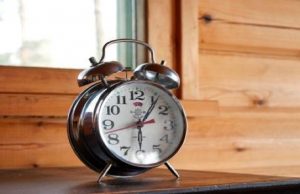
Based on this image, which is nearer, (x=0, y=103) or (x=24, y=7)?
(x=0, y=103)

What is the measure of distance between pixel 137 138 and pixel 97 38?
0.63 meters

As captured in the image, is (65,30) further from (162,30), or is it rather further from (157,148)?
(157,148)

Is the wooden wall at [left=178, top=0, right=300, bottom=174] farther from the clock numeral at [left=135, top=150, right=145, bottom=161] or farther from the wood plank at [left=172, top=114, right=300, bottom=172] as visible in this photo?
the clock numeral at [left=135, top=150, right=145, bottom=161]

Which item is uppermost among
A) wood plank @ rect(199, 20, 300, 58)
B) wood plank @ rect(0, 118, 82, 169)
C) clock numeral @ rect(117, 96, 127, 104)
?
wood plank @ rect(199, 20, 300, 58)

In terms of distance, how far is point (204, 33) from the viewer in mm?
1505

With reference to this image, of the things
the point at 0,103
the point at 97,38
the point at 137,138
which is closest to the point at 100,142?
the point at 137,138

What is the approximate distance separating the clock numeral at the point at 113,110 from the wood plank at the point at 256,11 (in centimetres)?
73

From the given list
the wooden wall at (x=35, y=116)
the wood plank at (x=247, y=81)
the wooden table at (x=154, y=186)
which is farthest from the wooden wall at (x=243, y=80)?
the wooden table at (x=154, y=186)

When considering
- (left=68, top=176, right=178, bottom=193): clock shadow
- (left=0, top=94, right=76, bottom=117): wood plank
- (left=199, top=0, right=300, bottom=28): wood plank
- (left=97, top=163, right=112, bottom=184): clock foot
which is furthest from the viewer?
(left=199, top=0, right=300, bottom=28): wood plank

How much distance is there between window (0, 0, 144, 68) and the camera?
52.5 inches

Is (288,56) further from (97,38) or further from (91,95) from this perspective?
(91,95)

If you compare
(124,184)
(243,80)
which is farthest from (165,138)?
(243,80)

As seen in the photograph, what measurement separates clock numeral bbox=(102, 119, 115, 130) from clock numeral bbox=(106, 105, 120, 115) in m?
0.01

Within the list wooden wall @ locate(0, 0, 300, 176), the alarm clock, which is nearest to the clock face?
the alarm clock
